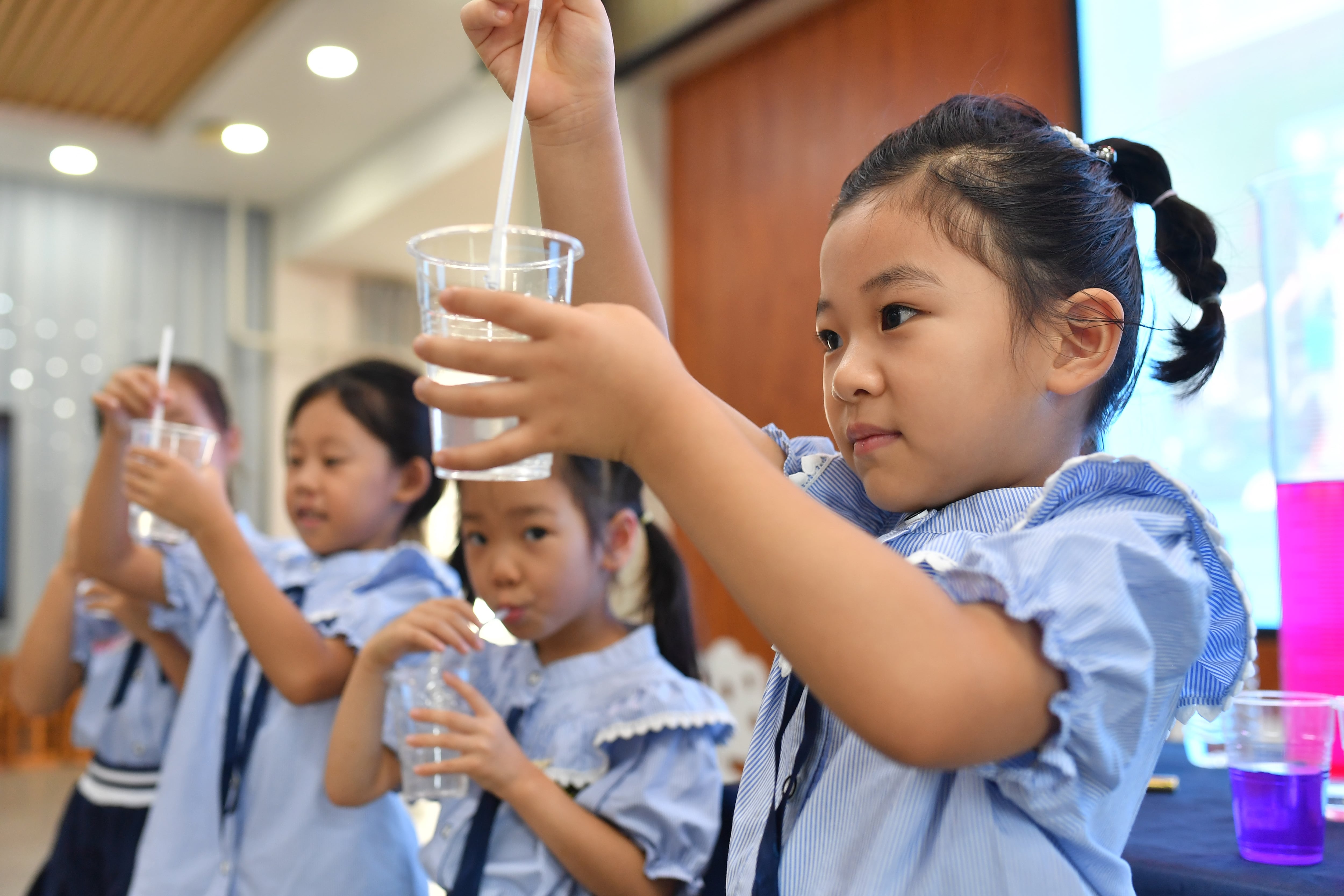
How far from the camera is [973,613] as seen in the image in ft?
1.71

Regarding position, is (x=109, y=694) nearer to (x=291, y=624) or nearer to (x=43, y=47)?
(x=291, y=624)

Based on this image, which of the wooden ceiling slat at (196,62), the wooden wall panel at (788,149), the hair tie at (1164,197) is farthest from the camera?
the wooden ceiling slat at (196,62)

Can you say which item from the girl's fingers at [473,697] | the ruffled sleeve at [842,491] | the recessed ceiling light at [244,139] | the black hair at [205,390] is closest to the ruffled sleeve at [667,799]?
the girl's fingers at [473,697]

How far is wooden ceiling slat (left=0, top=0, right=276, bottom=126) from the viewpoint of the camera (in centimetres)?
350

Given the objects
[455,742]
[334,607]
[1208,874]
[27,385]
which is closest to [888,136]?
[1208,874]

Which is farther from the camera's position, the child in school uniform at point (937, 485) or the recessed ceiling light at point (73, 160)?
the recessed ceiling light at point (73, 160)

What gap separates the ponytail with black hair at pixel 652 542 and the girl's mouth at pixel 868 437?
26.5 inches

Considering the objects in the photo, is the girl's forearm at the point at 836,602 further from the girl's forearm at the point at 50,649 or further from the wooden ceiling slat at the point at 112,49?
the wooden ceiling slat at the point at 112,49

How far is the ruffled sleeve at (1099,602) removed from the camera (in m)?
0.52

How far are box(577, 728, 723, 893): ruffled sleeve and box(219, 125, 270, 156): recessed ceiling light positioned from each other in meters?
4.14

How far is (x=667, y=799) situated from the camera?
1.13 meters

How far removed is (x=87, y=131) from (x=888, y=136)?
15.8 ft

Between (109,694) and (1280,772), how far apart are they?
6.23 ft

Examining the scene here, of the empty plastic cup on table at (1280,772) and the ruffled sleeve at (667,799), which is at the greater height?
the empty plastic cup on table at (1280,772)
